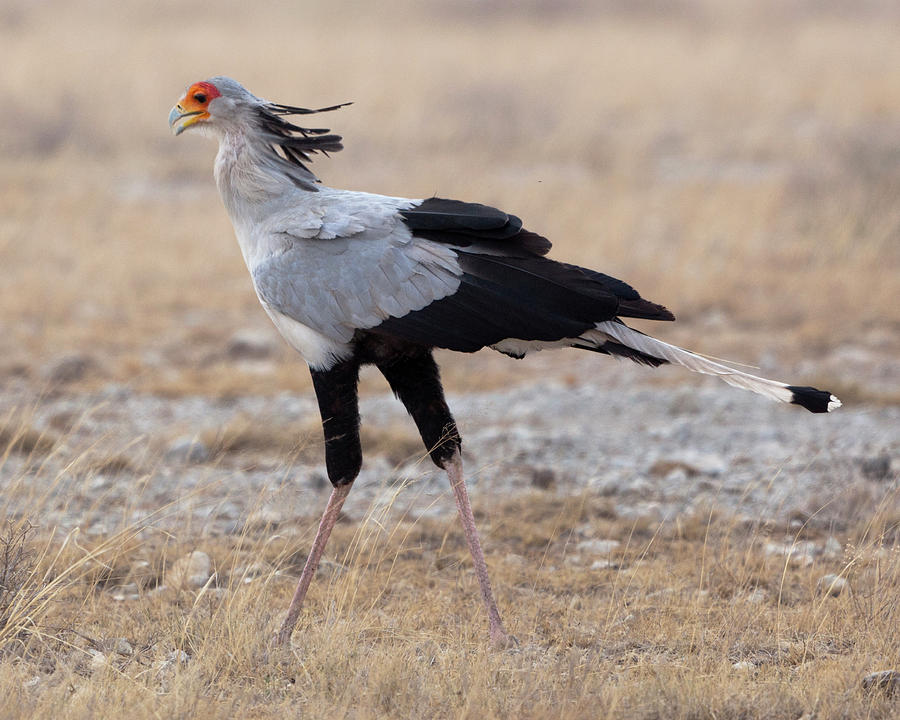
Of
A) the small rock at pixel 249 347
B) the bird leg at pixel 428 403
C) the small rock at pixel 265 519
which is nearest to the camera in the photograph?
the bird leg at pixel 428 403

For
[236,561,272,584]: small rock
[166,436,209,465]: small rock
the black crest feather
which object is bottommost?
[166,436,209,465]: small rock

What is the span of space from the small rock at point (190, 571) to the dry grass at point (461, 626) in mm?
45

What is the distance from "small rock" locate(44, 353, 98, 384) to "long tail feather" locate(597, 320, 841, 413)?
4.85 m

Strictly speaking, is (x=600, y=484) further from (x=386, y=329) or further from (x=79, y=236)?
(x=79, y=236)

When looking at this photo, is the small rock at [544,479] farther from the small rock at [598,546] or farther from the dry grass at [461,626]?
the small rock at [598,546]

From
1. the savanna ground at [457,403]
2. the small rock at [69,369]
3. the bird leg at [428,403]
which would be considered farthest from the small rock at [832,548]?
the small rock at [69,369]

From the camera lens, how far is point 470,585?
189 inches

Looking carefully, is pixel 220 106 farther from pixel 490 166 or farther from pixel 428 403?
pixel 490 166

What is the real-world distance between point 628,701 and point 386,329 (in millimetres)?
1514

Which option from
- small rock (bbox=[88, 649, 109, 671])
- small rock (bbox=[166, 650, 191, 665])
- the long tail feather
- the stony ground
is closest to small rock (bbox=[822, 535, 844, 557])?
the stony ground

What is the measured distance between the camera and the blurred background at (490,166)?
8.84 m

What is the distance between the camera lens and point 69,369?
7.85 m

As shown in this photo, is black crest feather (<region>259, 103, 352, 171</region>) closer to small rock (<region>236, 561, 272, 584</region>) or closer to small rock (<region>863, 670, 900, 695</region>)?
small rock (<region>236, 561, 272, 584</region>)

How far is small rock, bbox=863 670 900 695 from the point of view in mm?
3533
